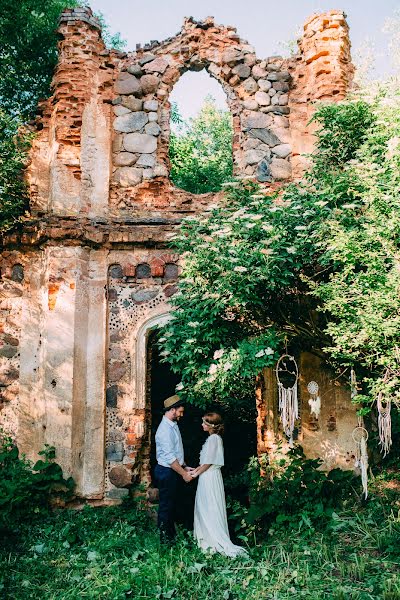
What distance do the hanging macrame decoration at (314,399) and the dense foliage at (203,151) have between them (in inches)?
359

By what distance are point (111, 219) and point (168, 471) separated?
11.7ft

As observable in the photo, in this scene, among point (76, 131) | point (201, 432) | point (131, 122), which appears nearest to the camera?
point (76, 131)

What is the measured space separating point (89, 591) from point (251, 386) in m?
3.91

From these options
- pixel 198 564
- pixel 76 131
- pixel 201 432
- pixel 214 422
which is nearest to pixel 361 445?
pixel 214 422

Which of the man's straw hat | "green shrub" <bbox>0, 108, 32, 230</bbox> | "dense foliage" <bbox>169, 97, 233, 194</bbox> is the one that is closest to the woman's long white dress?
the man's straw hat

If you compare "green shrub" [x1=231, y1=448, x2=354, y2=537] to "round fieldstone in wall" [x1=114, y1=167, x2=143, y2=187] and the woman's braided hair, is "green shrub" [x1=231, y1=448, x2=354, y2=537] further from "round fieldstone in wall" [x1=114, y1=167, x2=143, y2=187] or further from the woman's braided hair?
"round fieldstone in wall" [x1=114, y1=167, x2=143, y2=187]

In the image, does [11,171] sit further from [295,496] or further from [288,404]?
[295,496]

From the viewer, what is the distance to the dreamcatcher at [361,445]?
21.0 feet

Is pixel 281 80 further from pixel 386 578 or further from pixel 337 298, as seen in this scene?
pixel 386 578

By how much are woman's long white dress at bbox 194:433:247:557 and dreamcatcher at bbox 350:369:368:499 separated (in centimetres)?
161

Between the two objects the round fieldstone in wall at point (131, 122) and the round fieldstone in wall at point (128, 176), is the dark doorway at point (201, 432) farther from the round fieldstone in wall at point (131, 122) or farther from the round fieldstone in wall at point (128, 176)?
the round fieldstone in wall at point (131, 122)

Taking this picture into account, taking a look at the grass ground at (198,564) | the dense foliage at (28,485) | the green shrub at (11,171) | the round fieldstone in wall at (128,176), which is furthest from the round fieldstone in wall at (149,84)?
the grass ground at (198,564)

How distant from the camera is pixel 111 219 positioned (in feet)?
26.2

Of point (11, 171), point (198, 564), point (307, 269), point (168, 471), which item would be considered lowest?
point (198, 564)
